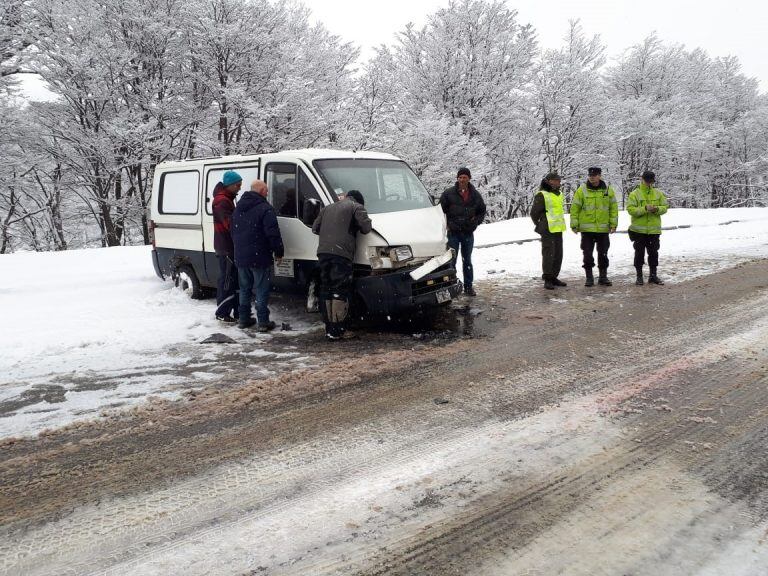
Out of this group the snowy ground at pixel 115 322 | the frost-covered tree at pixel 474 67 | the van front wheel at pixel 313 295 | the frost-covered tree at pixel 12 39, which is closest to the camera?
the snowy ground at pixel 115 322

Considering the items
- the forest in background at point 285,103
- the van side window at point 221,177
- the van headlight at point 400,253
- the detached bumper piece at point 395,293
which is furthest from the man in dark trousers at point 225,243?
the forest in background at point 285,103

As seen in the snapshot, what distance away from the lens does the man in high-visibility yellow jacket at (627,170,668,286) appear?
27.2ft

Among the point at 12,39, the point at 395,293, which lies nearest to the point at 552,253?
the point at 395,293

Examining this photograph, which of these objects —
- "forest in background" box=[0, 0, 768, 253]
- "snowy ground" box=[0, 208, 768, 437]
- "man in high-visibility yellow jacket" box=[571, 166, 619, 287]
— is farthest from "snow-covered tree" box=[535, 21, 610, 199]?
"man in high-visibility yellow jacket" box=[571, 166, 619, 287]

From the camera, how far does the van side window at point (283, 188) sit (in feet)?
21.7

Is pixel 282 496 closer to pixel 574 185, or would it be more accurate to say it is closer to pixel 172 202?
pixel 172 202

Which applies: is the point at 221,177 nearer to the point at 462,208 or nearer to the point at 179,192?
the point at 179,192

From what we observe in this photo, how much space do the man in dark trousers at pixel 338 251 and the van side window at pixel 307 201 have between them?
0.49 ft

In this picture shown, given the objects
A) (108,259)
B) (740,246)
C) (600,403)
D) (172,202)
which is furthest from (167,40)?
(600,403)

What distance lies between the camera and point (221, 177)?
295 inches

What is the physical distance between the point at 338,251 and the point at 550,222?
4.20 metres

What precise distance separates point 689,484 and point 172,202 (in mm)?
7818

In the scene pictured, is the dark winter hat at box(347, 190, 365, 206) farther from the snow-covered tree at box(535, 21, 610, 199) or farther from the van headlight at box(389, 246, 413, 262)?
the snow-covered tree at box(535, 21, 610, 199)

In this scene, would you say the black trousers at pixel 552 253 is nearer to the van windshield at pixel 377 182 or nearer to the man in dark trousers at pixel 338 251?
the van windshield at pixel 377 182
